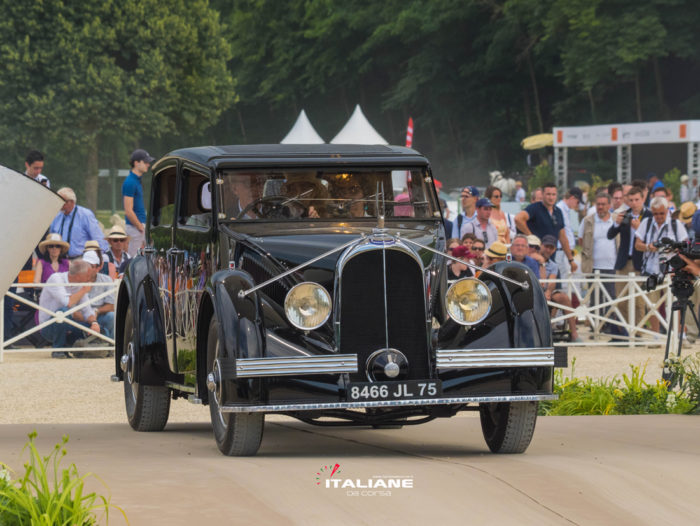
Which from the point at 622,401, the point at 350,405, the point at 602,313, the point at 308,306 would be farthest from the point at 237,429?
the point at 602,313

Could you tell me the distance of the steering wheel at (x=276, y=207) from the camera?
361 inches

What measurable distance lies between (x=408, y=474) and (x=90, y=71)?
175ft

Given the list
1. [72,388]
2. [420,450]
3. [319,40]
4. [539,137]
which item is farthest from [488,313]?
[319,40]

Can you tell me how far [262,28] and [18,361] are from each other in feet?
209

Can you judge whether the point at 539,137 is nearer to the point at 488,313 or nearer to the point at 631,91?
the point at 631,91

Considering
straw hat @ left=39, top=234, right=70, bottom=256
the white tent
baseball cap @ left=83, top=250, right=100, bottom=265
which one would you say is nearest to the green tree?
the white tent

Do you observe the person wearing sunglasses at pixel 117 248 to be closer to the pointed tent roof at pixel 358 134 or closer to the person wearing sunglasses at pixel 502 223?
the person wearing sunglasses at pixel 502 223

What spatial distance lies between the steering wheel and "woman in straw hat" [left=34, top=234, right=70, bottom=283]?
30.8 feet

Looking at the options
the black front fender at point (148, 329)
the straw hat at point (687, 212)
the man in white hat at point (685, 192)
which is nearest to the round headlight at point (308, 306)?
the black front fender at point (148, 329)

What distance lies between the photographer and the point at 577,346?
1905cm

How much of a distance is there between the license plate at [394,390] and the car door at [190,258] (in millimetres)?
1484

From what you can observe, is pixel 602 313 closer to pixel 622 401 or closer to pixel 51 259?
pixel 51 259

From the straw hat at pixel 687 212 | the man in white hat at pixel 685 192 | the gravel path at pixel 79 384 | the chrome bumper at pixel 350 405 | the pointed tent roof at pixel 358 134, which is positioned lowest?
the gravel path at pixel 79 384

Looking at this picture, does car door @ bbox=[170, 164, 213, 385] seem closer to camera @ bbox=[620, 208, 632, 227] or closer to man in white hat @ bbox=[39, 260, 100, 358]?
man in white hat @ bbox=[39, 260, 100, 358]
